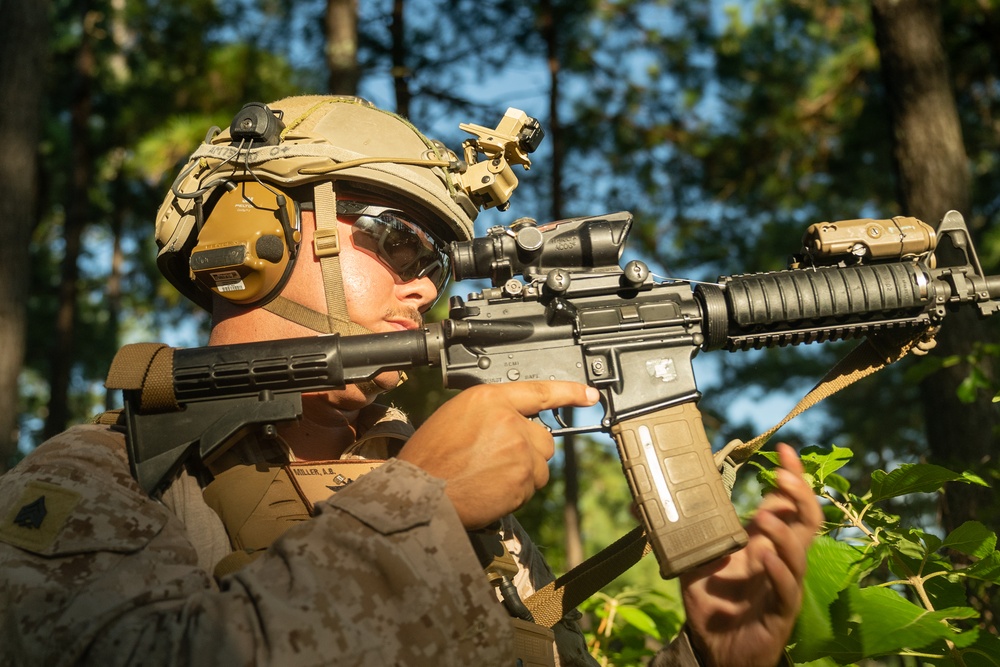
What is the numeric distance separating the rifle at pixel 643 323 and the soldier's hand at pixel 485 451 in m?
0.21

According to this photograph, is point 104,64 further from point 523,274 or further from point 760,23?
point 523,274

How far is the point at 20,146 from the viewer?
17.1ft

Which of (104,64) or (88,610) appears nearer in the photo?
(88,610)

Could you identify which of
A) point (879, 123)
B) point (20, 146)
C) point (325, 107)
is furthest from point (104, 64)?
point (325, 107)

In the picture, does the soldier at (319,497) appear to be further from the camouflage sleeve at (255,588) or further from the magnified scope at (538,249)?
the magnified scope at (538,249)

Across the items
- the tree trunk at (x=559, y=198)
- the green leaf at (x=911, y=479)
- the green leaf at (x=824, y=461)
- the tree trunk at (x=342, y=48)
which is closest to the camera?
the green leaf at (x=911, y=479)

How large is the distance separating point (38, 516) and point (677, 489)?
161cm

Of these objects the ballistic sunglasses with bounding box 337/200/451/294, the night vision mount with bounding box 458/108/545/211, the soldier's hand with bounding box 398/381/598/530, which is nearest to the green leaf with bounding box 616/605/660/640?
the soldier's hand with bounding box 398/381/598/530

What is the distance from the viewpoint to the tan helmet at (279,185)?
2676 mm

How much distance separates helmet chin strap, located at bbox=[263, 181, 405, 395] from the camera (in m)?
2.66

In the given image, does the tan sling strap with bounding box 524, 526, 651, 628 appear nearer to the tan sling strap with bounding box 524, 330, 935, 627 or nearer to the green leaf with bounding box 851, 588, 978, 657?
the tan sling strap with bounding box 524, 330, 935, 627

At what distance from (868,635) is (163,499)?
1.81 metres

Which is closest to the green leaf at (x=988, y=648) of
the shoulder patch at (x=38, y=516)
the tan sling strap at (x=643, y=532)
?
the tan sling strap at (x=643, y=532)

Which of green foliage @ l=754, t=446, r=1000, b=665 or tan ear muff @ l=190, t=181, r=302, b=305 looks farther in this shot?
tan ear muff @ l=190, t=181, r=302, b=305
